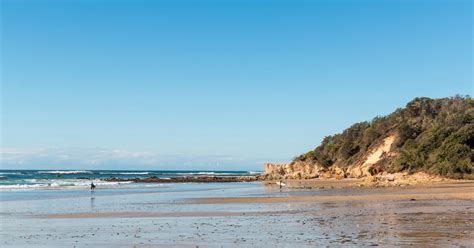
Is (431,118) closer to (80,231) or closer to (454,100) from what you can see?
(454,100)

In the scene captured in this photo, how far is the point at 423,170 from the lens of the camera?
51.6 metres

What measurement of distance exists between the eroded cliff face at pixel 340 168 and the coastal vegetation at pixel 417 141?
0.66 meters

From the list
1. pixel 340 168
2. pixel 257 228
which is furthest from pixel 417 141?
pixel 257 228

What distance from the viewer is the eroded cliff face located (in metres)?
Answer: 65.8

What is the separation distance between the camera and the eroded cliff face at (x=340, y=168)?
6581 cm

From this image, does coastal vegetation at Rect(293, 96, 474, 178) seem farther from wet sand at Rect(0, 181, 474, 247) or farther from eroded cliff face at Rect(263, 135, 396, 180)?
wet sand at Rect(0, 181, 474, 247)

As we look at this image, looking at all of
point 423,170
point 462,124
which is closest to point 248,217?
point 423,170

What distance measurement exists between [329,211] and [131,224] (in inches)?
334

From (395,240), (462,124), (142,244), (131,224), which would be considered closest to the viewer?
(395,240)

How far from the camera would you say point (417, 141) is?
6091 cm

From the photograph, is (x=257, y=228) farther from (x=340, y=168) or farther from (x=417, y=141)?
(x=340, y=168)

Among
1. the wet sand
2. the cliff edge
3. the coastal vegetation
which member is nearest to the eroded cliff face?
the cliff edge

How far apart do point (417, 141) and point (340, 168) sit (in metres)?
16.1

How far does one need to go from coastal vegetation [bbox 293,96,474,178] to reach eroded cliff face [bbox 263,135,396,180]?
0.66 meters
